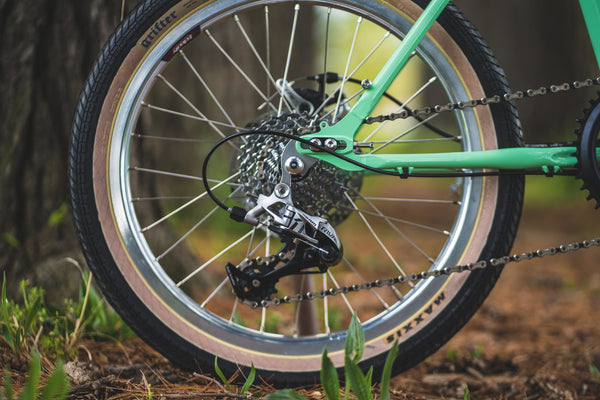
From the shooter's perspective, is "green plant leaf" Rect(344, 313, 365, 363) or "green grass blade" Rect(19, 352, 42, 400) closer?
"green grass blade" Rect(19, 352, 42, 400)

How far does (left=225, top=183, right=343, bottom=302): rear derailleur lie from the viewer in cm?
139

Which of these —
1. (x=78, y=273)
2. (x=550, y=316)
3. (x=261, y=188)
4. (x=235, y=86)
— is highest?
(x=235, y=86)

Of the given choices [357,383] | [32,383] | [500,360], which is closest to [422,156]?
[357,383]

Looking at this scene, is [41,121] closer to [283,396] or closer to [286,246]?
[286,246]

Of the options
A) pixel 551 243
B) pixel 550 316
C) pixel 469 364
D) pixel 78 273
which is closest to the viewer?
pixel 469 364

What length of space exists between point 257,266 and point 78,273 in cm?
90

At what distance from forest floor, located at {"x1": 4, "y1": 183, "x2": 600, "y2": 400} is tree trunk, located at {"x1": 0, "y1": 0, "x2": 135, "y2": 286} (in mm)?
578

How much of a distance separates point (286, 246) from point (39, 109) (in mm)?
1136

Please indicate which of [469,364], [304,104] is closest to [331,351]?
[469,364]

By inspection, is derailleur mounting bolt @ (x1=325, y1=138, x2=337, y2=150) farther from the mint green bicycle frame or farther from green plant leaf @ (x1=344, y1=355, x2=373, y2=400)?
green plant leaf @ (x1=344, y1=355, x2=373, y2=400)

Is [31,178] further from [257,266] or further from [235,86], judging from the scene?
[235,86]

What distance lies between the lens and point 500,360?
74.7 inches

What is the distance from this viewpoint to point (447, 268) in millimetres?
1455

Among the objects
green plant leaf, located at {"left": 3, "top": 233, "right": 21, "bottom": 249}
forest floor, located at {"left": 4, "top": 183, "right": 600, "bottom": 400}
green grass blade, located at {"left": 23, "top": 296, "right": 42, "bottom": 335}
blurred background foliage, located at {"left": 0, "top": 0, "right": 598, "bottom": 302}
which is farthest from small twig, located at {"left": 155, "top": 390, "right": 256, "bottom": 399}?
green plant leaf, located at {"left": 3, "top": 233, "right": 21, "bottom": 249}
